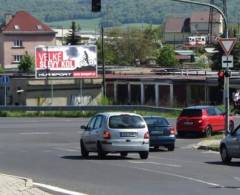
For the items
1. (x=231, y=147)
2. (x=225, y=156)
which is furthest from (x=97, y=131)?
(x=231, y=147)

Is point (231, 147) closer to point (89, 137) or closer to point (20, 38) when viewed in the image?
point (89, 137)

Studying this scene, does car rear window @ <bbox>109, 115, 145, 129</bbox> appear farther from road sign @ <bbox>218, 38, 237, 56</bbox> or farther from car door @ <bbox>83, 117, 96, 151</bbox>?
road sign @ <bbox>218, 38, 237, 56</bbox>

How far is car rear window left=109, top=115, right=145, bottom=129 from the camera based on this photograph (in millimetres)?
28575

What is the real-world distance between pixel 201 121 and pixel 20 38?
120497 millimetres

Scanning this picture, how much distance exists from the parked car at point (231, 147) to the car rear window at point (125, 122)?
2.87m

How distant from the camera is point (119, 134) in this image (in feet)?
93.2

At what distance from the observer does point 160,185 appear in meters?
19.4

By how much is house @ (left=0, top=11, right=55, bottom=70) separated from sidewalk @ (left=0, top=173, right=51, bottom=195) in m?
143

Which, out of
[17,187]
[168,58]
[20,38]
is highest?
[20,38]

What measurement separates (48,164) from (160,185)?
801cm

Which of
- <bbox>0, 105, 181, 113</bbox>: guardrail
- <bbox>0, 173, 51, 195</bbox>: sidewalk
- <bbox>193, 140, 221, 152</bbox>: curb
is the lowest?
<bbox>0, 105, 181, 113</bbox>: guardrail

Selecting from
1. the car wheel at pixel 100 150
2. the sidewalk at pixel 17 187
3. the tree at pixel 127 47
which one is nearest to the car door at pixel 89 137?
the car wheel at pixel 100 150

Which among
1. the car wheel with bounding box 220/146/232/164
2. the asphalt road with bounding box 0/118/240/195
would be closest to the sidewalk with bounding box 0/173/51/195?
the asphalt road with bounding box 0/118/240/195

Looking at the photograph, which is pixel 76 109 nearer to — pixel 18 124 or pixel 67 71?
pixel 18 124
